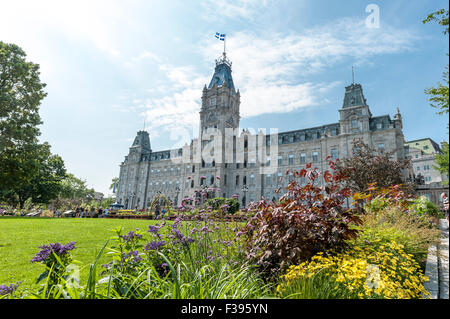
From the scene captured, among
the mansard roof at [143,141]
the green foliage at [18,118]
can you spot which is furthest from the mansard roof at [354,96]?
the mansard roof at [143,141]

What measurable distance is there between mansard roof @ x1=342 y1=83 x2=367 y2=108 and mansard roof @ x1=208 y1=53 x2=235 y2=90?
75.7ft

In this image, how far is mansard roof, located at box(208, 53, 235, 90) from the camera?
51.7 m

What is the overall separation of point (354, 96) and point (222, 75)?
1053 inches

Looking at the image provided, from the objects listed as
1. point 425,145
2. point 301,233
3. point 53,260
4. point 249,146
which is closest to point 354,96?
point 249,146

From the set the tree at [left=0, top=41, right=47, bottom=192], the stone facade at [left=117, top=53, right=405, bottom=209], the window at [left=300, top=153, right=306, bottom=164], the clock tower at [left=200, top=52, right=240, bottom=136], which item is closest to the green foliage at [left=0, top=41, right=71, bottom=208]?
the tree at [left=0, top=41, right=47, bottom=192]

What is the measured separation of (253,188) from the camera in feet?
151

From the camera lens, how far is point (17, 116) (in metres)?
15.0

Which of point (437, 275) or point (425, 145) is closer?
point (437, 275)

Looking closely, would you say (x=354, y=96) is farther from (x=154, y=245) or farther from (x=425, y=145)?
(x=154, y=245)

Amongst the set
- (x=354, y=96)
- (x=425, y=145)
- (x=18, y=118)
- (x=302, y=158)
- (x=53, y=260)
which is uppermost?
(x=354, y=96)

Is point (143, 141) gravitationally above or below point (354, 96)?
above

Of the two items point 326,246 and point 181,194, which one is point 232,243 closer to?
point 326,246

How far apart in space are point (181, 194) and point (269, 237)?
1957 inches
